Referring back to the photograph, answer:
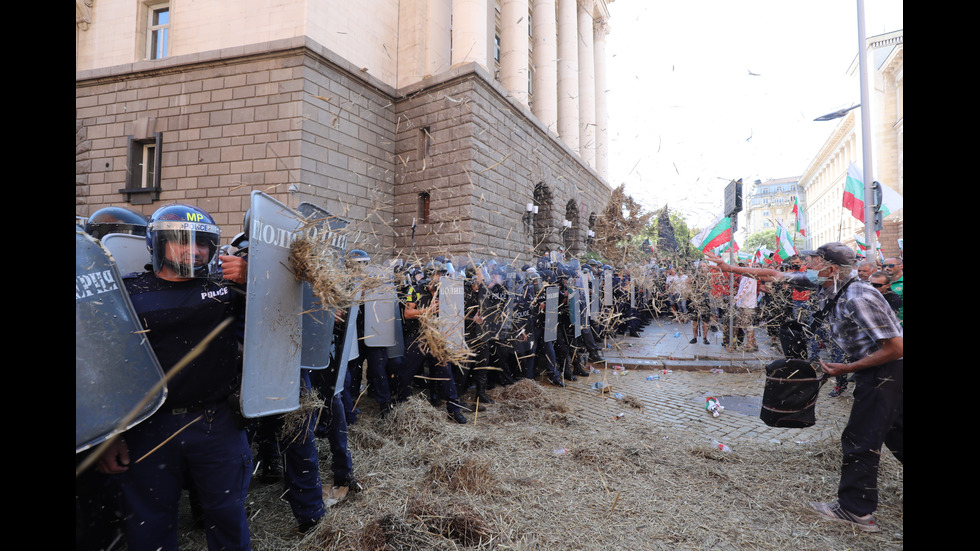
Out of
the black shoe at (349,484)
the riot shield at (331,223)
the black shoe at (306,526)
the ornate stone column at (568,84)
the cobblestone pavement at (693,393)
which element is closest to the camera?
the riot shield at (331,223)

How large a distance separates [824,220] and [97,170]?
52454 mm

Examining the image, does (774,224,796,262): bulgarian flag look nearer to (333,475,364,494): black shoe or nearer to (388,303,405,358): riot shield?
(388,303,405,358): riot shield

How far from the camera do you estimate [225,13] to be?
11.6 meters

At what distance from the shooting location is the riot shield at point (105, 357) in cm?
187

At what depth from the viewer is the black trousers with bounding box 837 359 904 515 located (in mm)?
3182

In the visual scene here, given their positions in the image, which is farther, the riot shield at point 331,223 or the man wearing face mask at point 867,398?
the man wearing face mask at point 867,398

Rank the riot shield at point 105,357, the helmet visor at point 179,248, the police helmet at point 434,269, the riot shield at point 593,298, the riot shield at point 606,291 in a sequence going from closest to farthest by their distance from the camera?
the riot shield at point 105,357 → the helmet visor at point 179,248 → the police helmet at point 434,269 → the riot shield at point 593,298 → the riot shield at point 606,291

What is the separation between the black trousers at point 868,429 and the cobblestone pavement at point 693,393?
150 centimetres

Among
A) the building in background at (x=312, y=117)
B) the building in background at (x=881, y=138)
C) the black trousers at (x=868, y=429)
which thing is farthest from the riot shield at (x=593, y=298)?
the building in background at (x=881, y=138)

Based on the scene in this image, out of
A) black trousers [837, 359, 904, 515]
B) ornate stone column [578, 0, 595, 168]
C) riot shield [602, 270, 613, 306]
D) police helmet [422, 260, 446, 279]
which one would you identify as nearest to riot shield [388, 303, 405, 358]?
police helmet [422, 260, 446, 279]

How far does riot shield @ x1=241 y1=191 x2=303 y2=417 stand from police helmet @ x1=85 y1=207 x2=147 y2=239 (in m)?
2.35

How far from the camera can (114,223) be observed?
162 inches

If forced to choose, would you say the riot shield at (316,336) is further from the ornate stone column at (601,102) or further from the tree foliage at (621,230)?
the ornate stone column at (601,102)

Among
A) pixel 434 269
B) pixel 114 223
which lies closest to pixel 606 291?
pixel 434 269
